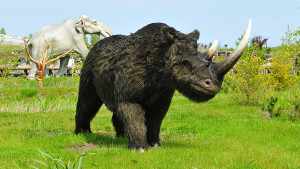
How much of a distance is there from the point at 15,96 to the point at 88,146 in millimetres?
7203

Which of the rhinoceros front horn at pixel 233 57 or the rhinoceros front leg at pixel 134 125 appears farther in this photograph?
the rhinoceros front leg at pixel 134 125

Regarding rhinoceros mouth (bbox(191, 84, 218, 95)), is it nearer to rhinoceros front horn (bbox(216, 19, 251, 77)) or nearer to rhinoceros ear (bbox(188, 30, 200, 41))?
rhinoceros front horn (bbox(216, 19, 251, 77))

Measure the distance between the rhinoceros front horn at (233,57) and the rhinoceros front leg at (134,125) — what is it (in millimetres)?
1096

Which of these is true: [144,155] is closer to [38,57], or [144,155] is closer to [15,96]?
[15,96]

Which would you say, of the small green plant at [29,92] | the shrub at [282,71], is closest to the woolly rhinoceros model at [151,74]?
the small green plant at [29,92]

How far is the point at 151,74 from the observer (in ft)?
13.1

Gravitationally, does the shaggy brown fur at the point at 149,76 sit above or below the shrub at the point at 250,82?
above

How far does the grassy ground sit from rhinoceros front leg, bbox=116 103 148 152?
0.41ft

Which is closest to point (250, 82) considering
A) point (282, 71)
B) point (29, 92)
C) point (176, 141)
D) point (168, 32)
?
point (282, 71)

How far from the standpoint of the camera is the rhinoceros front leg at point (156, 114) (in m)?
4.39

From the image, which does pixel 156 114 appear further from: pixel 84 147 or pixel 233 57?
pixel 233 57

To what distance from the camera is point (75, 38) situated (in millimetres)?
16719

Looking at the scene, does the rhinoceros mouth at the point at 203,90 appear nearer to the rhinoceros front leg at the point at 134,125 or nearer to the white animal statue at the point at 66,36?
the rhinoceros front leg at the point at 134,125

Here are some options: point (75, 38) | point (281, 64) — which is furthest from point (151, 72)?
point (75, 38)
